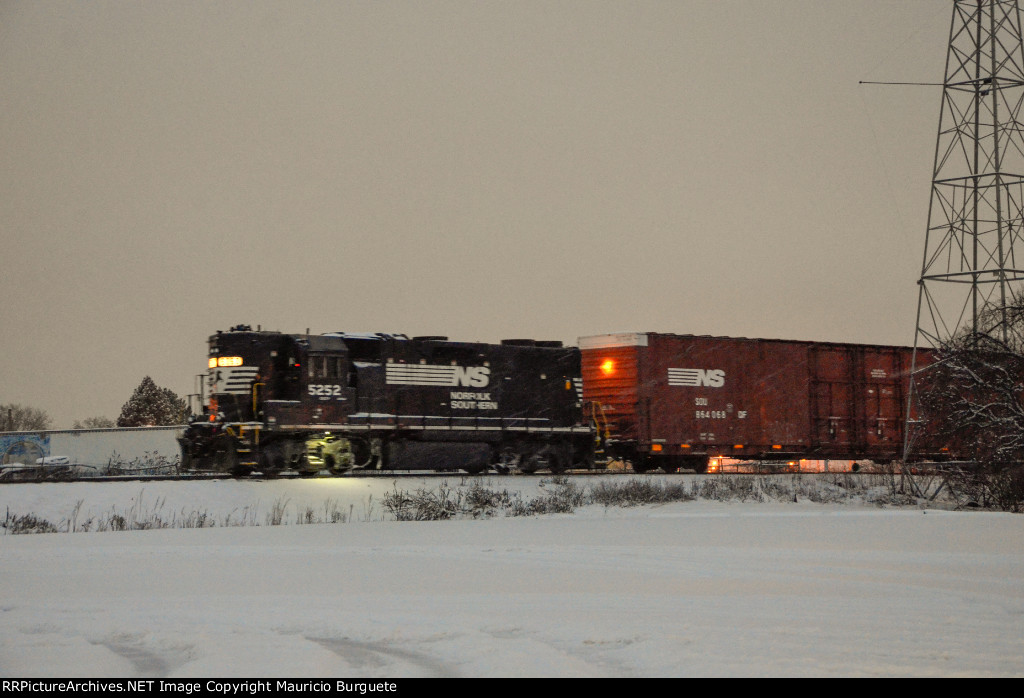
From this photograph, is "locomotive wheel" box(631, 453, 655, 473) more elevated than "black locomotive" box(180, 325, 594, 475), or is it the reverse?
"black locomotive" box(180, 325, 594, 475)

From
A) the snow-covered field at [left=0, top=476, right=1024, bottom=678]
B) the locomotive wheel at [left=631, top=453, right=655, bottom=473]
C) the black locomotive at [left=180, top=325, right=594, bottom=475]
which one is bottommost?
the snow-covered field at [left=0, top=476, right=1024, bottom=678]

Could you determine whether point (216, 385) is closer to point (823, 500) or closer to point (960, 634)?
point (823, 500)

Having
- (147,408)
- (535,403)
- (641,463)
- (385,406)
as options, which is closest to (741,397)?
(641,463)

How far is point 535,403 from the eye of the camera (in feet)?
97.7

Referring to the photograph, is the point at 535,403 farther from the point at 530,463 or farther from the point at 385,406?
the point at 385,406

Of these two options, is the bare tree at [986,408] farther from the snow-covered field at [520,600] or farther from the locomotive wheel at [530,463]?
the locomotive wheel at [530,463]

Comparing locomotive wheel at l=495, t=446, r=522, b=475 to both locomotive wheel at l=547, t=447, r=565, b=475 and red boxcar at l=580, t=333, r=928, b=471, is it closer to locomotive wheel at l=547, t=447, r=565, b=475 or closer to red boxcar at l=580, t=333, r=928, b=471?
locomotive wheel at l=547, t=447, r=565, b=475

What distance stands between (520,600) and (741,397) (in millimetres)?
23736

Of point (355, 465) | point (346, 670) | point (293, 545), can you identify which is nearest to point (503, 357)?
point (355, 465)

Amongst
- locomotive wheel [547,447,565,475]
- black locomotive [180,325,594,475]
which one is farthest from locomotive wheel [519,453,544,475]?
locomotive wheel [547,447,565,475]

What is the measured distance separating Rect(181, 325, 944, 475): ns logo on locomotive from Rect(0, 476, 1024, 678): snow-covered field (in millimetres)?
8231

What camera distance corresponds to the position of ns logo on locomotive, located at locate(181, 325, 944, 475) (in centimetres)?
2612

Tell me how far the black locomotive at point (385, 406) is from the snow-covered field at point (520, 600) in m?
7.98

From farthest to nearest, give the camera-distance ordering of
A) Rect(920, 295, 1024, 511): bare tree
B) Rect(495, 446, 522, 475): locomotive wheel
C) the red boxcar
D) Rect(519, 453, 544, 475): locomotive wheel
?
the red boxcar, Rect(519, 453, 544, 475): locomotive wheel, Rect(495, 446, 522, 475): locomotive wheel, Rect(920, 295, 1024, 511): bare tree
